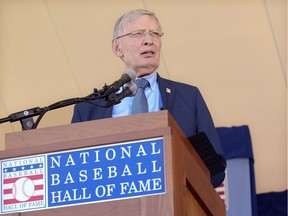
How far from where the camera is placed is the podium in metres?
2.77

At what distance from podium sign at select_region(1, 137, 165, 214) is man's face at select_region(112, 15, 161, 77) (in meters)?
1.20

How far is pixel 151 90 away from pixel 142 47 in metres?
0.18

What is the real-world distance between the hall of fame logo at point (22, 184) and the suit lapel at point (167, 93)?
113 centimetres

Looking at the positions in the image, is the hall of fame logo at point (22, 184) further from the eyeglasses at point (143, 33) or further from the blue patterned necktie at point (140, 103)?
the eyeglasses at point (143, 33)

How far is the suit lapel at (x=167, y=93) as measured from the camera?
397 centimetres

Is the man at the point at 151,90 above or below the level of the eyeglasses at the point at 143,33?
below

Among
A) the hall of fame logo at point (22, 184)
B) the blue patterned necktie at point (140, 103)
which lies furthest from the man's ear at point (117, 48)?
the hall of fame logo at point (22, 184)

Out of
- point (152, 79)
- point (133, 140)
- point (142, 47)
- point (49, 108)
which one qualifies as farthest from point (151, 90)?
point (133, 140)

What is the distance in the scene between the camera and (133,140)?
112 inches

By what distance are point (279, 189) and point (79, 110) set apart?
2.38 meters

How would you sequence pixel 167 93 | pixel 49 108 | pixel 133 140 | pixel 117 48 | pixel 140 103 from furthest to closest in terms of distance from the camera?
pixel 117 48 → pixel 167 93 → pixel 140 103 → pixel 49 108 → pixel 133 140

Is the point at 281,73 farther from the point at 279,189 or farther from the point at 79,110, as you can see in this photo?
the point at 79,110

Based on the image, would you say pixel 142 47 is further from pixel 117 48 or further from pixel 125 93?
pixel 125 93

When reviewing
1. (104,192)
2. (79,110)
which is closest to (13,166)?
(104,192)
